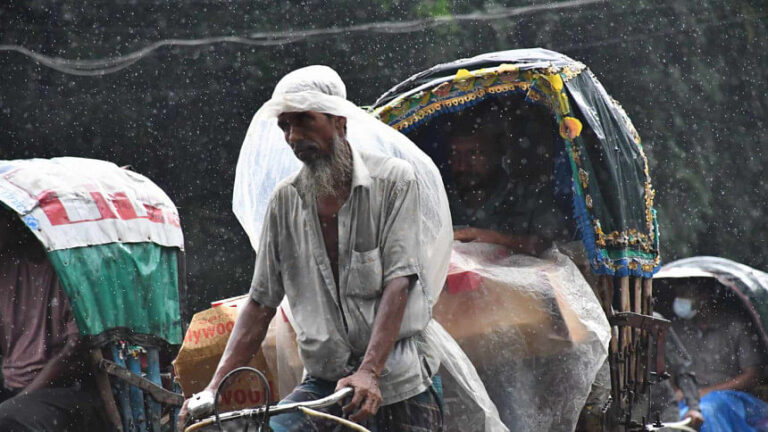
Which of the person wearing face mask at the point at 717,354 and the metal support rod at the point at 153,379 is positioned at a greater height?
the metal support rod at the point at 153,379

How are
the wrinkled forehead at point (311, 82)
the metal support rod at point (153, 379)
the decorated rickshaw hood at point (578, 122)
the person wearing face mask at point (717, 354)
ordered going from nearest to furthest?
the wrinkled forehead at point (311, 82) → the metal support rod at point (153, 379) → the decorated rickshaw hood at point (578, 122) → the person wearing face mask at point (717, 354)

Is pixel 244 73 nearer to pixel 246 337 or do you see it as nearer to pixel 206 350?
pixel 206 350

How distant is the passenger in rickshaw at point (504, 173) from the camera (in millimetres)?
6125

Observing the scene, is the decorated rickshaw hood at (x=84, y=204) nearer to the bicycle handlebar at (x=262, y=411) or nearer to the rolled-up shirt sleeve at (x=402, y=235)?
the rolled-up shirt sleeve at (x=402, y=235)

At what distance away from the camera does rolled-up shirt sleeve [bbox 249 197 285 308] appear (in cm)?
372

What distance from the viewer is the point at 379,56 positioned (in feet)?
37.6

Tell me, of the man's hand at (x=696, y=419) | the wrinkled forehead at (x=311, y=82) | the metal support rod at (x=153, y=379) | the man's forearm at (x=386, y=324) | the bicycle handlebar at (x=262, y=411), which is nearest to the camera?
the bicycle handlebar at (x=262, y=411)

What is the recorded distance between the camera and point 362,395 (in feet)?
10.8

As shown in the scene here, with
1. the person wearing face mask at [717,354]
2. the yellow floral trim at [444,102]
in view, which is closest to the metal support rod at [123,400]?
the yellow floral trim at [444,102]

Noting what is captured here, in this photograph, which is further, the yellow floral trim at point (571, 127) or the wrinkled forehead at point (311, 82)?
the yellow floral trim at point (571, 127)

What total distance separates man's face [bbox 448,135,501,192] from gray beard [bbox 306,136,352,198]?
2698 mm

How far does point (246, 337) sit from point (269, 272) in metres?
0.23

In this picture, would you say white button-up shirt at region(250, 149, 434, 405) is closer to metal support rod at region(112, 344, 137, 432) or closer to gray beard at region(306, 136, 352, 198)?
gray beard at region(306, 136, 352, 198)

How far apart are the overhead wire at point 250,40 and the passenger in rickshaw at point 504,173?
3407 millimetres
